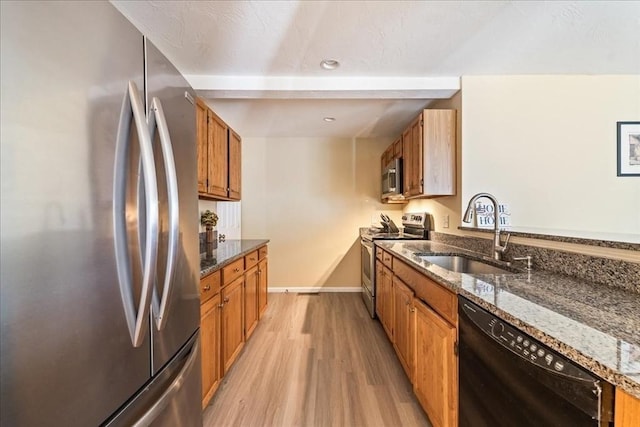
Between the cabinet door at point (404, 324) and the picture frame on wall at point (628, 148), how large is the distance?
7.28 feet

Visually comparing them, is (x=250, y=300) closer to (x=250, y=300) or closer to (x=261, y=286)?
(x=250, y=300)

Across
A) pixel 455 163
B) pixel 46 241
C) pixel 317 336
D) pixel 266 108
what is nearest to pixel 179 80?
pixel 46 241

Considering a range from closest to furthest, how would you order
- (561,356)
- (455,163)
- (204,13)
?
1. (561,356)
2. (204,13)
3. (455,163)

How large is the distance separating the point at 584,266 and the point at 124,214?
189cm

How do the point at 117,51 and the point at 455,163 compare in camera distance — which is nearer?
the point at 117,51

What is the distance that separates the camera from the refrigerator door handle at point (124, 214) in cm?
73

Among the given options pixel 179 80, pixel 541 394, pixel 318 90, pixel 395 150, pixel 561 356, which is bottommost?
pixel 541 394

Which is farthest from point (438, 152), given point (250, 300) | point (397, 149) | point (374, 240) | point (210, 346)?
point (210, 346)

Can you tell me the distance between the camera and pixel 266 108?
311cm

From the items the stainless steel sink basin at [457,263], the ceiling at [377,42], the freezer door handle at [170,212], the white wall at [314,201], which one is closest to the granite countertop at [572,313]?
the stainless steel sink basin at [457,263]

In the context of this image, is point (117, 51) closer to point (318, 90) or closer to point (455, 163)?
point (318, 90)

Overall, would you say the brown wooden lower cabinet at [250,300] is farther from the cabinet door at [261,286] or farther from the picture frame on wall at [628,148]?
the picture frame on wall at [628,148]

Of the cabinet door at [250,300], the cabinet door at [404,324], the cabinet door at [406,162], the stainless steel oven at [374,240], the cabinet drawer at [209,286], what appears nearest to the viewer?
the cabinet drawer at [209,286]

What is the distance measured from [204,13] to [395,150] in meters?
2.55
